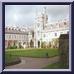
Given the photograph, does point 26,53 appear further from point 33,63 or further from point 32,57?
point 33,63

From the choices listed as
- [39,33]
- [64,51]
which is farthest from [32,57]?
[64,51]

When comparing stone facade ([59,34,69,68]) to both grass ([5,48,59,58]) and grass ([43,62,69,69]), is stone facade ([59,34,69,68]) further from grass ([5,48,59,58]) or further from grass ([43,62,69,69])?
grass ([5,48,59,58])

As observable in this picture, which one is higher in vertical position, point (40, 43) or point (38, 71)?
point (40, 43)

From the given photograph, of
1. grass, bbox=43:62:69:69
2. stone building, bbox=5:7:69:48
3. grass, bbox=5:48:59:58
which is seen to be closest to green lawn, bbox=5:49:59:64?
grass, bbox=5:48:59:58

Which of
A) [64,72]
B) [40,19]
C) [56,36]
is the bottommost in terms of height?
[64,72]

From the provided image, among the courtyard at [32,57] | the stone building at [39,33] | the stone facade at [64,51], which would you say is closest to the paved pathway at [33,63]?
the courtyard at [32,57]

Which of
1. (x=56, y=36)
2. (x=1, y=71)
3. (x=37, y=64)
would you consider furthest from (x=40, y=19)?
(x=1, y=71)

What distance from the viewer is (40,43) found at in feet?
21.0

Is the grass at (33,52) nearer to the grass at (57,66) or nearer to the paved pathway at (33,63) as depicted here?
the paved pathway at (33,63)

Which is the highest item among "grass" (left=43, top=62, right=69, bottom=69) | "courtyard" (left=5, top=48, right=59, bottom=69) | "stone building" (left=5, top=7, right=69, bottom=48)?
"stone building" (left=5, top=7, right=69, bottom=48)

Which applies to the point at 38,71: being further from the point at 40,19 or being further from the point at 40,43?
the point at 40,19

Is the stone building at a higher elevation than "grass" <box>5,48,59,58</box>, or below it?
higher

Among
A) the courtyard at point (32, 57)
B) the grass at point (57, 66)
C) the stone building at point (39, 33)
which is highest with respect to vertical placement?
the stone building at point (39, 33)

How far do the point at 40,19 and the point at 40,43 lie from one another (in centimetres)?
57
